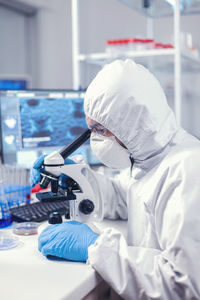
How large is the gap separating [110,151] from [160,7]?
212 cm

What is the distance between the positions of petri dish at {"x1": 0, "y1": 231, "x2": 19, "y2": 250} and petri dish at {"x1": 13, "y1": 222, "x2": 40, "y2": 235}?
4cm

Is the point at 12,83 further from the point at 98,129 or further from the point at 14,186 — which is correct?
the point at 98,129

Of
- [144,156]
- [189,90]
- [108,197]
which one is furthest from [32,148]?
[189,90]

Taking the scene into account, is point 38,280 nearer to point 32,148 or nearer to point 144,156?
point 144,156

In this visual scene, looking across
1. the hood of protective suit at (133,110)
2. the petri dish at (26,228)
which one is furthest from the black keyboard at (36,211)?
the hood of protective suit at (133,110)

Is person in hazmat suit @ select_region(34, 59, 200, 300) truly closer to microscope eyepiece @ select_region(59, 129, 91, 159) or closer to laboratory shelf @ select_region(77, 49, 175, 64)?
microscope eyepiece @ select_region(59, 129, 91, 159)

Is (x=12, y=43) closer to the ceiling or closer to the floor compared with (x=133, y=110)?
closer to the ceiling

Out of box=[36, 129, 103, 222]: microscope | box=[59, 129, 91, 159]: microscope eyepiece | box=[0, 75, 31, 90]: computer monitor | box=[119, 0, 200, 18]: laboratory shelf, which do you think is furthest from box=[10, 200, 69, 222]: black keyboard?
box=[0, 75, 31, 90]: computer monitor

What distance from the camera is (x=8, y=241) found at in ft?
3.63

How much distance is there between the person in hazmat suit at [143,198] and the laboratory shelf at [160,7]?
1.71 m

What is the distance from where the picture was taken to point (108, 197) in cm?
142

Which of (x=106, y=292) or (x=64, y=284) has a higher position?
(x=64, y=284)

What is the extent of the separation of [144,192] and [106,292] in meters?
0.30

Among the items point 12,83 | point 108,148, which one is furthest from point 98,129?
point 12,83
